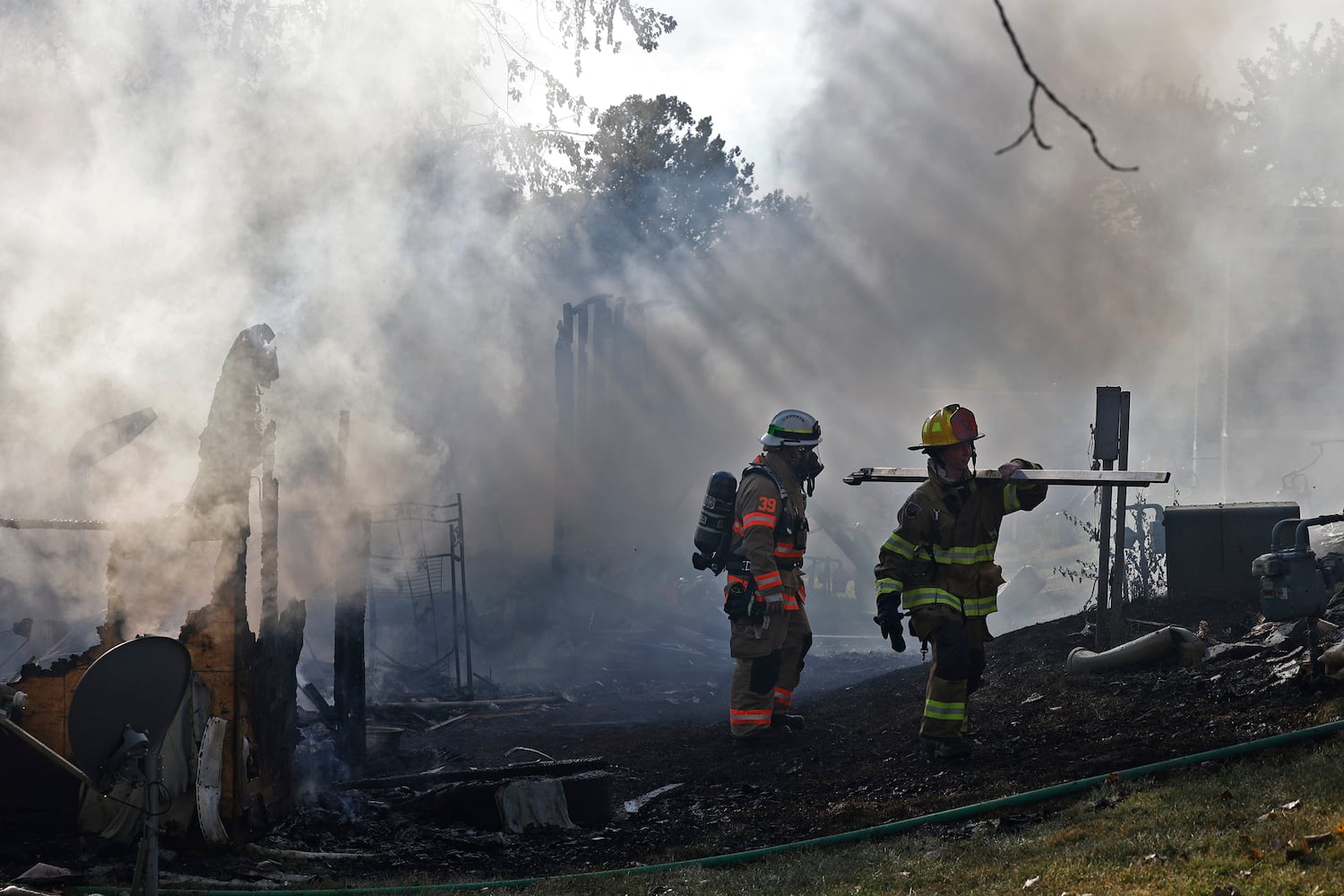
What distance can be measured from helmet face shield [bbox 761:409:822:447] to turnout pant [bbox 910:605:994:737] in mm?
2098

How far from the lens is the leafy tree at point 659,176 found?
32.3 m

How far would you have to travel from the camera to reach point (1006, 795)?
17.0 ft

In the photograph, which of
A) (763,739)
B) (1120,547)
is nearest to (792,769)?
(763,739)

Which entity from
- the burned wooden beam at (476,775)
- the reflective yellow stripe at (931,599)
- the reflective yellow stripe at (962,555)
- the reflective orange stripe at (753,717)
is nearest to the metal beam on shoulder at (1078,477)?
the reflective yellow stripe at (962,555)

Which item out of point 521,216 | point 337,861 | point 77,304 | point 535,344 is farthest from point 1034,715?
point 521,216

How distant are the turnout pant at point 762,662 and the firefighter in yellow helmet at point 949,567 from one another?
4.93ft

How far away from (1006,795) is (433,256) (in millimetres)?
23225

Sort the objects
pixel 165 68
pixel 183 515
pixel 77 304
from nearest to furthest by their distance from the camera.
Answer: pixel 183 515 → pixel 77 304 → pixel 165 68

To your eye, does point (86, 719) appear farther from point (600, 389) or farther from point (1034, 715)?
point (600, 389)

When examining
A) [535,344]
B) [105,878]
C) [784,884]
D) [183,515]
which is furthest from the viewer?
[535,344]

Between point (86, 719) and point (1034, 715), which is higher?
point (86, 719)

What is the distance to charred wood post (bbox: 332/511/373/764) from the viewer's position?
7.82 metres

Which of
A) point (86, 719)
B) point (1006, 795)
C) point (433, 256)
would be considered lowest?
point (1006, 795)

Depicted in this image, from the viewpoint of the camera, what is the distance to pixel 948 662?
6406 mm
